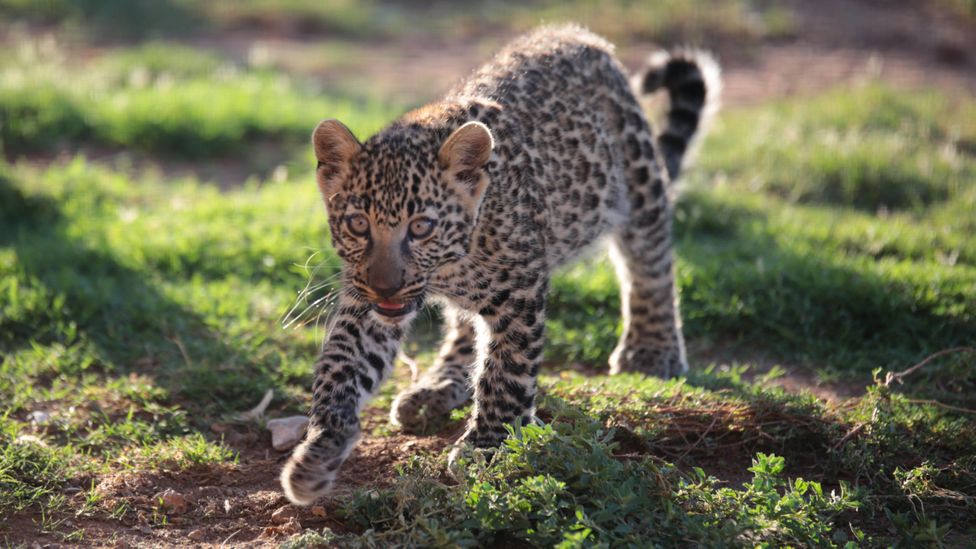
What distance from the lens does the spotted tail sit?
7.79 m

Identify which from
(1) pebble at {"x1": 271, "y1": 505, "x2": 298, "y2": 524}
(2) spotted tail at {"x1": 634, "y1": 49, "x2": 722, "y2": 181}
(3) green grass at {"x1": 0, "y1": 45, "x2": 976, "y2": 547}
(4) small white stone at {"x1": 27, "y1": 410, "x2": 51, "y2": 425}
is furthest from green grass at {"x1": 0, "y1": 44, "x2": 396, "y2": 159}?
(1) pebble at {"x1": 271, "y1": 505, "x2": 298, "y2": 524}

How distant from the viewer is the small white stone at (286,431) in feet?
18.6

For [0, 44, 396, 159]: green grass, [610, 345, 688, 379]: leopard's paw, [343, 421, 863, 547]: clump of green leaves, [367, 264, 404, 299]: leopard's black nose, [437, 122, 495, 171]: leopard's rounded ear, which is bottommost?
[610, 345, 688, 379]: leopard's paw

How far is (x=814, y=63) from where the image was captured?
14625 mm

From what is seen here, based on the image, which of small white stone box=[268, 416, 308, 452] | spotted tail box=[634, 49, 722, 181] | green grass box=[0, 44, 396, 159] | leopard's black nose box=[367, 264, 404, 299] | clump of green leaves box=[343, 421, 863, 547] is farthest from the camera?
green grass box=[0, 44, 396, 159]

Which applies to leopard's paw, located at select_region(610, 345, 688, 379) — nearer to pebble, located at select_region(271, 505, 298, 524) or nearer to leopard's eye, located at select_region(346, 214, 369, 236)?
leopard's eye, located at select_region(346, 214, 369, 236)

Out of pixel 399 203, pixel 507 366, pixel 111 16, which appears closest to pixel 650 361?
pixel 507 366

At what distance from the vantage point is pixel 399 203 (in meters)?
4.88

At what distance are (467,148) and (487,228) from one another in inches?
17.2

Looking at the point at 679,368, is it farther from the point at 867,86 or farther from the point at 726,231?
the point at 867,86

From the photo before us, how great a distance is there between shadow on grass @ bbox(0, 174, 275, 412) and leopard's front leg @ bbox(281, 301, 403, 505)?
45.0 inches

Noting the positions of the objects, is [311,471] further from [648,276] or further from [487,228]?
[648,276]

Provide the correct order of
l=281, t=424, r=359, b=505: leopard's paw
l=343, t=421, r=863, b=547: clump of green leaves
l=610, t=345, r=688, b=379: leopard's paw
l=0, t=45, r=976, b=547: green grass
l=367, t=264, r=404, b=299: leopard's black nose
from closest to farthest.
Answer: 1. l=343, t=421, r=863, b=547: clump of green leaves
2. l=0, t=45, r=976, b=547: green grass
3. l=281, t=424, r=359, b=505: leopard's paw
4. l=367, t=264, r=404, b=299: leopard's black nose
5. l=610, t=345, r=688, b=379: leopard's paw

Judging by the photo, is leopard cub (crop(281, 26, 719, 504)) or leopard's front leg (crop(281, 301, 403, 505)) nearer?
leopard's front leg (crop(281, 301, 403, 505))
